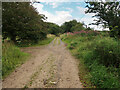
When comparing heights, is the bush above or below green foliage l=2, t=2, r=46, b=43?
below

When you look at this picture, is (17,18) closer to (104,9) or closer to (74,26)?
(104,9)

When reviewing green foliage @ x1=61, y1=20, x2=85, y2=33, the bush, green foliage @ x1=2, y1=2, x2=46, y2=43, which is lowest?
the bush

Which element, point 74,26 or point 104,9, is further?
point 74,26

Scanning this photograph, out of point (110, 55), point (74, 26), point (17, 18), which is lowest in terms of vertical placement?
point (110, 55)

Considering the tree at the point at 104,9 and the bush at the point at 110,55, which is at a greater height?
the tree at the point at 104,9

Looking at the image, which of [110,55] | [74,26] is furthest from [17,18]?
[74,26]

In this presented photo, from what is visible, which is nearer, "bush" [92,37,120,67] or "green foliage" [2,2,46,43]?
"bush" [92,37,120,67]

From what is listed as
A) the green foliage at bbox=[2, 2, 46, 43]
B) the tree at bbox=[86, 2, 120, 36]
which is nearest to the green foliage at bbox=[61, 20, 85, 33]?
the tree at bbox=[86, 2, 120, 36]

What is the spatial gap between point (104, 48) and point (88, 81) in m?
1.99

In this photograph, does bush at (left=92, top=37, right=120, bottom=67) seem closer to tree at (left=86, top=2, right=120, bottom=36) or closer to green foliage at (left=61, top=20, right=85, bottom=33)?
tree at (left=86, top=2, right=120, bottom=36)

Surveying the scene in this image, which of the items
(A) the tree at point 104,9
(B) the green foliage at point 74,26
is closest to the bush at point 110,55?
(A) the tree at point 104,9

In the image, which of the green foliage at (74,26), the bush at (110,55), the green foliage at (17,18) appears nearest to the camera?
the bush at (110,55)

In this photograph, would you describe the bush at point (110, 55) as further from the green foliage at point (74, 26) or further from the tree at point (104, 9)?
the green foliage at point (74, 26)

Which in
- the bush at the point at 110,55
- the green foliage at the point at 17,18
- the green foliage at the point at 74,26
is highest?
the green foliage at the point at 74,26
